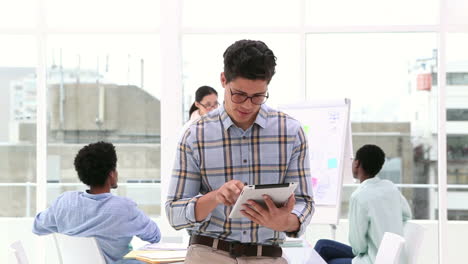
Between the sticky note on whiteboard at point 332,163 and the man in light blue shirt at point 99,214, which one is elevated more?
the sticky note on whiteboard at point 332,163

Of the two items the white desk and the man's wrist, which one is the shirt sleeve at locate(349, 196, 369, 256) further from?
the man's wrist

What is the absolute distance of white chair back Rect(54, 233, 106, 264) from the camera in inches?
121

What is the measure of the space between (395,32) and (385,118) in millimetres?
760

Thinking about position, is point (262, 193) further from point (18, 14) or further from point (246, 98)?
point (18, 14)

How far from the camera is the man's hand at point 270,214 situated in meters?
1.85

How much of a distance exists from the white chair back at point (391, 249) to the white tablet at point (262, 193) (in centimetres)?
97

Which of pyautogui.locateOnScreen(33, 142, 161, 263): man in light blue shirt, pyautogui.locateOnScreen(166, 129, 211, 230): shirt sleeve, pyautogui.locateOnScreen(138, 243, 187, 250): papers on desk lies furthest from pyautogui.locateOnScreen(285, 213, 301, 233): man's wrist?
pyautogui.locateOnScreen(33, 142, 161, 263): man in light blue shirt

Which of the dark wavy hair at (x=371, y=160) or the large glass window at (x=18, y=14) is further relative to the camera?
the large glass window at (x=18, y=14)

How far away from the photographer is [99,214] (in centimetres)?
324

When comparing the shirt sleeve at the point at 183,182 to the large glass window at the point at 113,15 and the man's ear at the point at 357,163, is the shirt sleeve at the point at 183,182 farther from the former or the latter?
the large glass window at the point at 113,15

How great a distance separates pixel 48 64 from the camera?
20.1ft

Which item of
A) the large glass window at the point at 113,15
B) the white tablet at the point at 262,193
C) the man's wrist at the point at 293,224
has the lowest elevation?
the man's wrist at the point at 293,224

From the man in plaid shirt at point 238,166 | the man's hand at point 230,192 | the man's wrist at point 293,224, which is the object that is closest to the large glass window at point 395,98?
the man in plaid shirt at point 238,166

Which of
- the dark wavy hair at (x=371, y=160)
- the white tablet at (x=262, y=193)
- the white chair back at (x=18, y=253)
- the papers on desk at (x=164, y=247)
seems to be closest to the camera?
the white tablet at (x=262, y=193)
